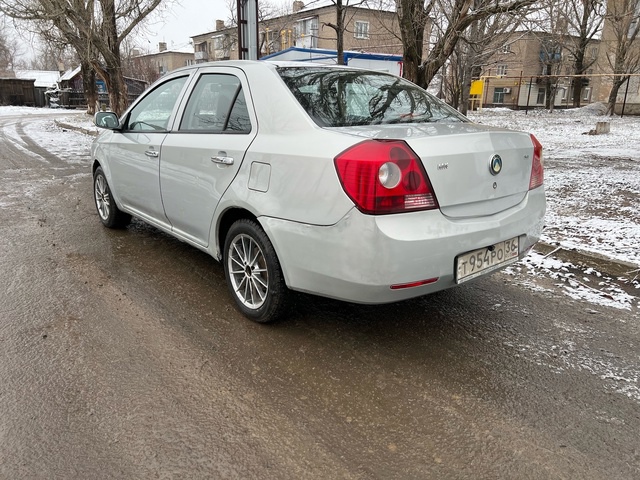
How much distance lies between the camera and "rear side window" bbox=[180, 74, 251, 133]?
3.21 m

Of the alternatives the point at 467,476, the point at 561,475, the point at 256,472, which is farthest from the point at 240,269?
the point at 561,475

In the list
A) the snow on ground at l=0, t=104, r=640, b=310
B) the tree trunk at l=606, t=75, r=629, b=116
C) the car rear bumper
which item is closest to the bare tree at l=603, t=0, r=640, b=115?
the tree trunk at l=606, t=75, r=629, b=116

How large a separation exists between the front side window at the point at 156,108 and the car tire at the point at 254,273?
1369 millimetres

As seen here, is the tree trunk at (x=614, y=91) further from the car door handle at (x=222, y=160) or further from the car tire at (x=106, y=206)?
the car door handle at (x=222, y=160)

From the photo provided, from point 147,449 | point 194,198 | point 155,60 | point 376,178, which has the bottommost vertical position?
point 147,449

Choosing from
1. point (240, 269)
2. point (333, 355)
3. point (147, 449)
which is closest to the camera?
point (147, 449)

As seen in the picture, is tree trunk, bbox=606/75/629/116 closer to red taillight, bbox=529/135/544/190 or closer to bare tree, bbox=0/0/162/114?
bare tree, bbox=0/0/162/114

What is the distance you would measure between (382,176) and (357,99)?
1.03m

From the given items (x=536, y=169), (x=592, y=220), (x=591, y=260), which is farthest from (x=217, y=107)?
(x=592, y=220)

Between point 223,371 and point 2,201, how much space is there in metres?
5.66

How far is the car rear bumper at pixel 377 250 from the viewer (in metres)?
2.42

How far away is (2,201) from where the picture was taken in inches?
262

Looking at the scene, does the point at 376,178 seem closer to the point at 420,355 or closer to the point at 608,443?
the point at 420,355

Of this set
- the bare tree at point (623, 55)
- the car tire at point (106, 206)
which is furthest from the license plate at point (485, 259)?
the bare tree at point (623, 55)
